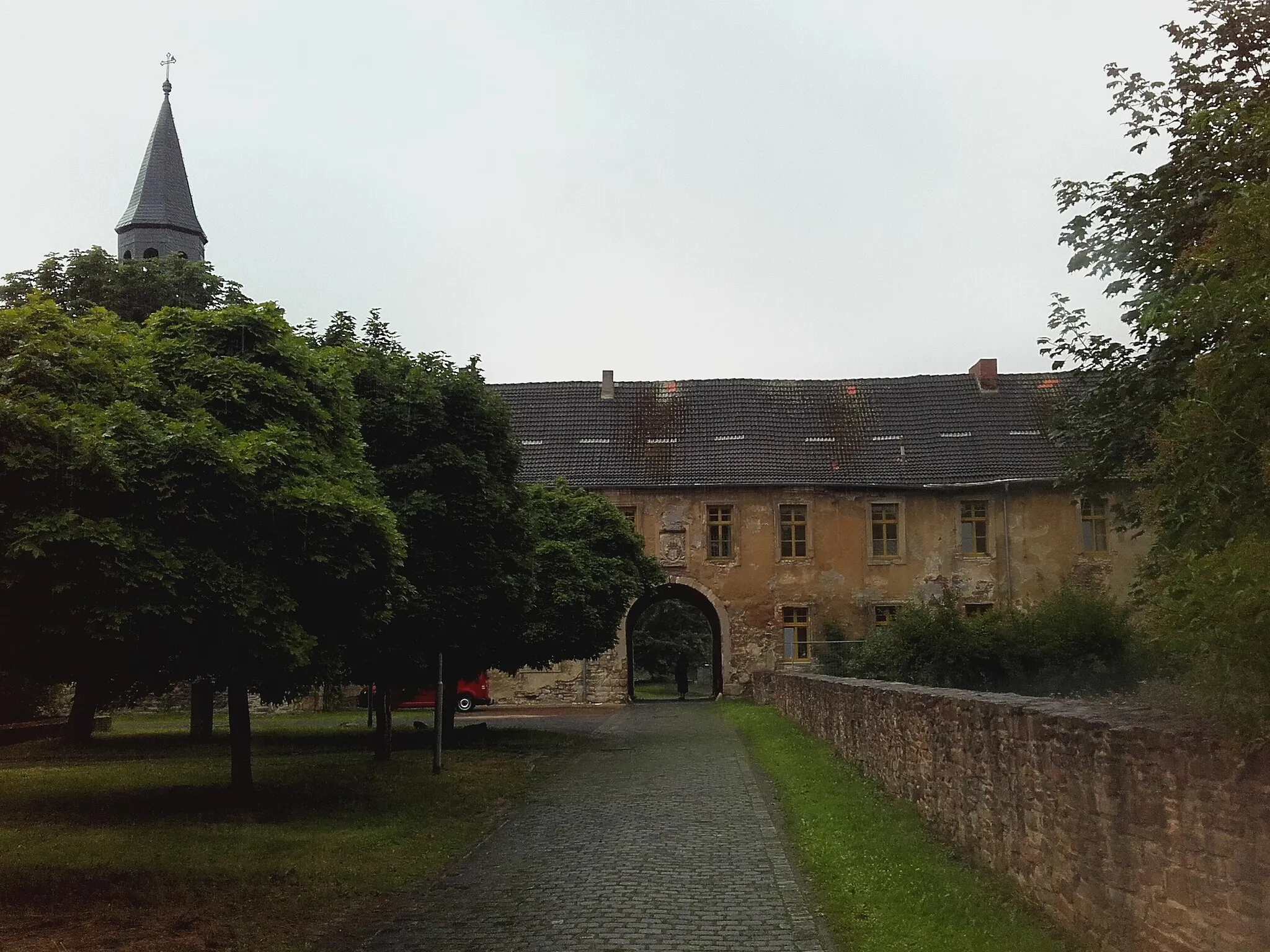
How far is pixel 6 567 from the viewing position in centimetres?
827

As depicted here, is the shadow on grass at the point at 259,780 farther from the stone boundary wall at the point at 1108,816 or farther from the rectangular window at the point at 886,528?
the rectangular window at the point at 886,528

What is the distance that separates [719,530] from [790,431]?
4591 millimetres

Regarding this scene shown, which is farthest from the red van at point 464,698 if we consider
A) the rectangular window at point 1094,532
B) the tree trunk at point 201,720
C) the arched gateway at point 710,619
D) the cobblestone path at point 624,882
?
the cobblestone path at point 624,882

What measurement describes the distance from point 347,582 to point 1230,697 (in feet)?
27.4

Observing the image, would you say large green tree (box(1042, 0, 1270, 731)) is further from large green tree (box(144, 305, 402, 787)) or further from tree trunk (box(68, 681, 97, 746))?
tree trunk (box(68, 681, 97, 746))

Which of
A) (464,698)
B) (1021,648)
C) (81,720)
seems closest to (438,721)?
(81,720)

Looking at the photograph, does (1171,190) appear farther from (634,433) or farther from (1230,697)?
(634,433)

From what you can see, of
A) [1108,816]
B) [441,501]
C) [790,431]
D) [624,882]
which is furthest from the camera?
[790,431]

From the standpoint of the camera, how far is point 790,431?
40094 mm

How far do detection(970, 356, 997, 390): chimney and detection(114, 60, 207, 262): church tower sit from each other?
2634 cm

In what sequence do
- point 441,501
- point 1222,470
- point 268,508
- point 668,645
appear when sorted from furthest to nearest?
point 668,645
point 441,501
point 268,508
point 1222,470

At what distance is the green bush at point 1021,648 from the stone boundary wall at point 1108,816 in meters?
11.5

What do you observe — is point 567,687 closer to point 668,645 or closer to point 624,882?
point 668,645

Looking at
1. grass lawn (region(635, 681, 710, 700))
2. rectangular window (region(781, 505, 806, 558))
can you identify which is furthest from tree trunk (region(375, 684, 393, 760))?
grass lawn (region(635, 681, 710, 700))
